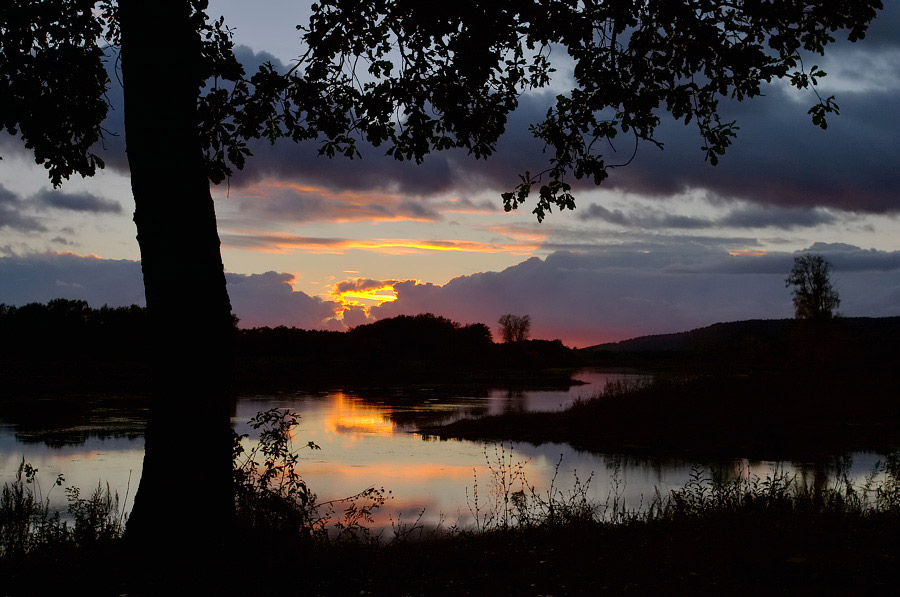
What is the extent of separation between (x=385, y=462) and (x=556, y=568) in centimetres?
1836

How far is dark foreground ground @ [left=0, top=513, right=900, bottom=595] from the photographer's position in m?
6.31

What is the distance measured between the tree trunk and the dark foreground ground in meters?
0.56

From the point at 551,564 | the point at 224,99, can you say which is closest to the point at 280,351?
the point at 224,99

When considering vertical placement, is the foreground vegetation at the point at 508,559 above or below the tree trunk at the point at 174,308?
below

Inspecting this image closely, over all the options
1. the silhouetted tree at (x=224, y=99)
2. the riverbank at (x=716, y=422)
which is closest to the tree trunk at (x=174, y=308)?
the silhouetted tree at (x=224, y=99)

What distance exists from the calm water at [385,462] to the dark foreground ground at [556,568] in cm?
387

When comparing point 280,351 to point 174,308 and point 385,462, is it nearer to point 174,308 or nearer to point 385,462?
point 385,462

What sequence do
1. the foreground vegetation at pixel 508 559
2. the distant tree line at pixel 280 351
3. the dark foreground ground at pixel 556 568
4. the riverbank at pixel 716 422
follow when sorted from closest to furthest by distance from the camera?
the dark foreground ground at pixel 556 568 < the foreground vegetation at pixel 508 559 < the riverbank at pixel 716 422 < the distant tree line at pixel 280 351

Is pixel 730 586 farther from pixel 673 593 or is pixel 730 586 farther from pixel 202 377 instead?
pixel 202 377

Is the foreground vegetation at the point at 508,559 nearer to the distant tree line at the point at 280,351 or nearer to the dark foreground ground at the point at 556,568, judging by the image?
the dark foreground ground at the point at 556,568

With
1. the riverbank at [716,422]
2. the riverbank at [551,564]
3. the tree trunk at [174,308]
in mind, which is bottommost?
the riverbank at [716,422]

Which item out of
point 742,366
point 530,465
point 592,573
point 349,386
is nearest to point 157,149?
point 592,573

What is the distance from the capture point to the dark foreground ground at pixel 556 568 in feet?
20.7

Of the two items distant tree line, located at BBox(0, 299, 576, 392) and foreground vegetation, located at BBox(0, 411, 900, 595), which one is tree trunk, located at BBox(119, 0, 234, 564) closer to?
foreground vegetation, located at BBox(0, 411, 900, 595)
